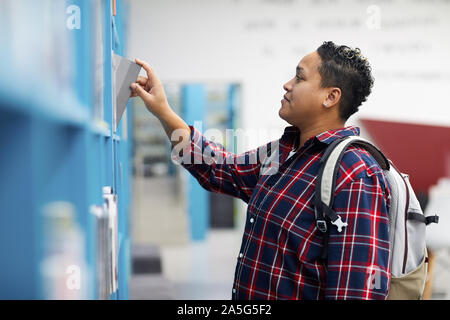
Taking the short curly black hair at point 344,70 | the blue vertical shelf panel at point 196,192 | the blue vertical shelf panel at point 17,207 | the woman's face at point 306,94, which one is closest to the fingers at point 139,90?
the woman's face at point 306,94

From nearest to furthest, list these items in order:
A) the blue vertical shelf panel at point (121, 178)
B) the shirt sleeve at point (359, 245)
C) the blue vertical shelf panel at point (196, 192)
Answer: the shirt sleeve at point (359, 245) < the blue vertical shelf panel at point (121, 178) < the blue vertical shelf panel at point (196, 192)

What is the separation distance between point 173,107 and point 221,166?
9.83ft

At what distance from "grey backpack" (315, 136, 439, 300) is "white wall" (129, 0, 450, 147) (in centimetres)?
267

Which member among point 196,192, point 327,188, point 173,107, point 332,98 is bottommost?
point 196,192

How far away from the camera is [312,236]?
131cm

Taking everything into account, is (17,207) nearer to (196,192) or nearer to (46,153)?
(46,153)

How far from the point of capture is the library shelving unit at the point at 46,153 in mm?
545

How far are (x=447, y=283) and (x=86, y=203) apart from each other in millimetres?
4342

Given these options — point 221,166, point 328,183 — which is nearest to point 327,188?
point 328,183

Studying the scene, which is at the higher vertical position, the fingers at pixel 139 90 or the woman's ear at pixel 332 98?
the fingers at pixel 139 90

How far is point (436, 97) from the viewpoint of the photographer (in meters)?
4.18

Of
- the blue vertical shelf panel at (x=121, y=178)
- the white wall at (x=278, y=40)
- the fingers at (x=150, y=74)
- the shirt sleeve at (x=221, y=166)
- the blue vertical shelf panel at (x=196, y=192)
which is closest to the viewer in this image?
the fingers at (x=150, y=74)

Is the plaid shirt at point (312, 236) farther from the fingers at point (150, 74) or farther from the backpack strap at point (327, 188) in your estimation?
the fingers at point (150, 74)

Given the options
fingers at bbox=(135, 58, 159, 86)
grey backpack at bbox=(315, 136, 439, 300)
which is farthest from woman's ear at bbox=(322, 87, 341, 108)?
fingers at bbox=(135, 58, 159, 86)
